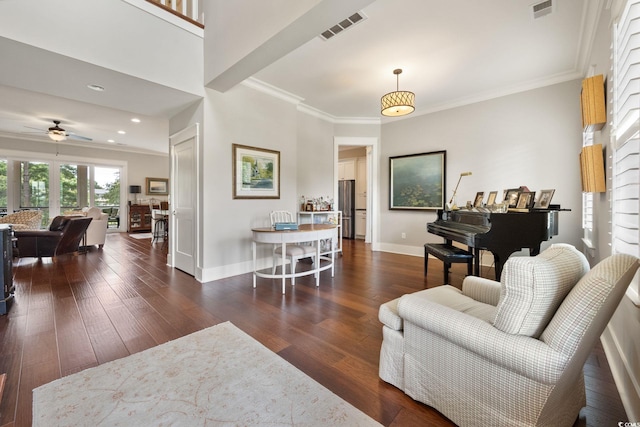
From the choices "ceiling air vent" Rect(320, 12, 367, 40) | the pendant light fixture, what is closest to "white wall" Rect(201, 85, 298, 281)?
"ceiling air vent" Rect(320, 12, 367, 40)

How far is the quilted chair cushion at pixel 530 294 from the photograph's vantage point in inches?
40.8

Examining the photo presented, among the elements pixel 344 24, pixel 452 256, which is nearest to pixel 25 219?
pixel 344 24

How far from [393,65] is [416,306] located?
341 cm

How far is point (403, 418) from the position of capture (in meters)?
1.30

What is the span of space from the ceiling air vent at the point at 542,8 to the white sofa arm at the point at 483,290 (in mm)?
2757

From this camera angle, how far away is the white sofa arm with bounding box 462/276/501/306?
5.45ft

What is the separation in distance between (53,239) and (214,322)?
174 inches

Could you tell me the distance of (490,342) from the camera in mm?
1063

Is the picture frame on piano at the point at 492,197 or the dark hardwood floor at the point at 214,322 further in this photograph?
the picture frame on piano at the point at 492,197

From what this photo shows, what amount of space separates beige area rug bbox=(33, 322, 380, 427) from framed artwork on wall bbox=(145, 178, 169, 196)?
9.29 meters

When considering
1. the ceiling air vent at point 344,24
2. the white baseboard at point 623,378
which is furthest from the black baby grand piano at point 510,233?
the ceiling air vent at point 344,24

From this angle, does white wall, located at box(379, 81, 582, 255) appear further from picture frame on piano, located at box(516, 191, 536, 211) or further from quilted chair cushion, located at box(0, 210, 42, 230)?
quilted chair cushion, located at box(0, 210, 42, 230)

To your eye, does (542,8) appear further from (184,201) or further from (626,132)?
(184,201)

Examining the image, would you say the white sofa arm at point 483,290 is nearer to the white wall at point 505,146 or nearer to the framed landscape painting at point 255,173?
the framed landscape painting at point 255,173
